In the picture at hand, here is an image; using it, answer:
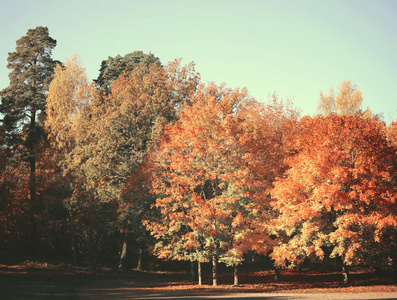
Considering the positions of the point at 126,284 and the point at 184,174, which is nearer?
the point at 184,174

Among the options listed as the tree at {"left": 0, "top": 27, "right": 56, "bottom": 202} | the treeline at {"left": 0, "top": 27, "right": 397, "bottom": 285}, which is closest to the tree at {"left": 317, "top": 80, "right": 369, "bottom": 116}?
the treeline at {"left": 0, "top": 27, "right": 397, "bottom": 285}

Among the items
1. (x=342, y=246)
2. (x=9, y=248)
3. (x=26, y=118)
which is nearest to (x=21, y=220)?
(x=9, y=248)

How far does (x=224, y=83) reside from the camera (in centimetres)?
4875

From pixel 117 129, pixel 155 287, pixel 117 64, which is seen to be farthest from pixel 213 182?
pixel 117 64

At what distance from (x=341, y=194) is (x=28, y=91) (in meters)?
37.3

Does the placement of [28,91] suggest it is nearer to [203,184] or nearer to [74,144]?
[74,144]

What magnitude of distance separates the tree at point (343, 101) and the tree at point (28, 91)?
143ft

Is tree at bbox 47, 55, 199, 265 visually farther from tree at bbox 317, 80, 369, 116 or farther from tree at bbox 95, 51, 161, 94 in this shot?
tree at bbox 317, 80, 369, 116

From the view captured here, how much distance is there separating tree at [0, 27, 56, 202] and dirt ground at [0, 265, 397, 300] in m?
13.3

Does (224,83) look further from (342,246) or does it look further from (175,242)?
(342,246)

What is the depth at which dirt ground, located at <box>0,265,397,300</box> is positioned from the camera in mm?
22359

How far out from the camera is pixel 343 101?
64.3m

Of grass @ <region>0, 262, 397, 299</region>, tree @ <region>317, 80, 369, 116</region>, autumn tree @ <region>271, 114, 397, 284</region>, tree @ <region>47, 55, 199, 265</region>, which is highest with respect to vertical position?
tree @ <region>317, 80, 369, 116</region>

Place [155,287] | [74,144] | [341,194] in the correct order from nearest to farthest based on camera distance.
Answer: [341,194] → [155,287] → [74,144]
